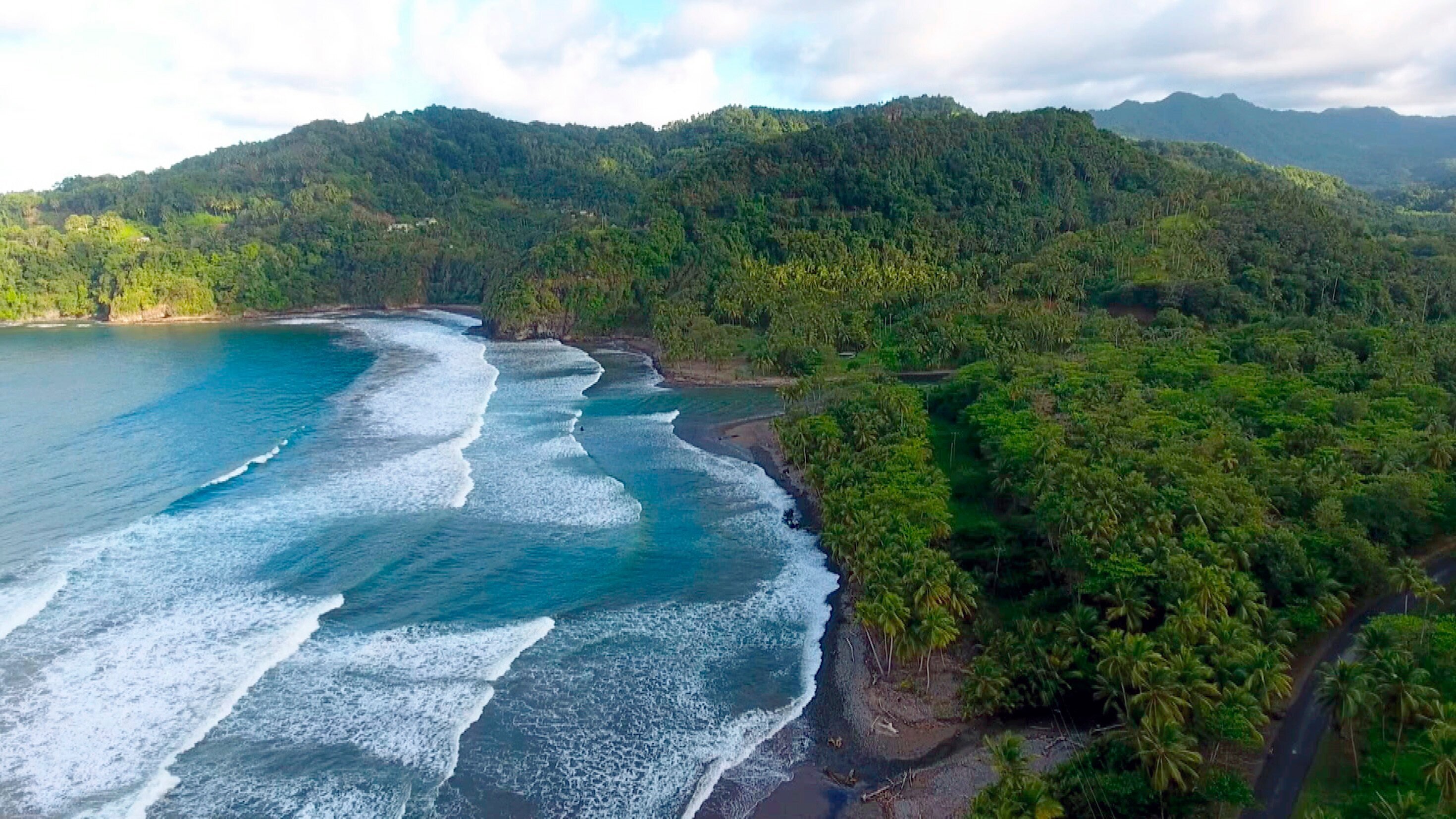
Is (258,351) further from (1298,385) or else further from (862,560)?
(1298,385)

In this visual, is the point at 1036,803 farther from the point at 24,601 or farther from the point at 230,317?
the point at 230,317

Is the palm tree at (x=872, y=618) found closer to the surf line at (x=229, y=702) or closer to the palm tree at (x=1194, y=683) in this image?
the palm tree at (x=1194, y=683)

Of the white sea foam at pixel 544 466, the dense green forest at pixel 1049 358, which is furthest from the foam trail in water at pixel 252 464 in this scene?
the dense green forest at pixel 1049 358

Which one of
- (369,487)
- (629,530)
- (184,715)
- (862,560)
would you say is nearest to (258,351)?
(369,487)

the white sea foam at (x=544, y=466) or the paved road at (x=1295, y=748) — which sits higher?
the white sea foam at (x=544, y=466)

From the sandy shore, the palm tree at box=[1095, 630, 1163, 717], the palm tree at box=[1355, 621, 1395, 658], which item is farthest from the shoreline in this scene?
the palm tree at box=[1355, 621, 1395, 658]

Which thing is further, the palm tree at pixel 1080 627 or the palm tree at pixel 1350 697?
the palm tree at pixel 1080 627

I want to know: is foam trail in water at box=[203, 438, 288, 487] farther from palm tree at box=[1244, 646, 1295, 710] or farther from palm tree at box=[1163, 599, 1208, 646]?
palm tree at box=[1244, 646, 1295, 710]
